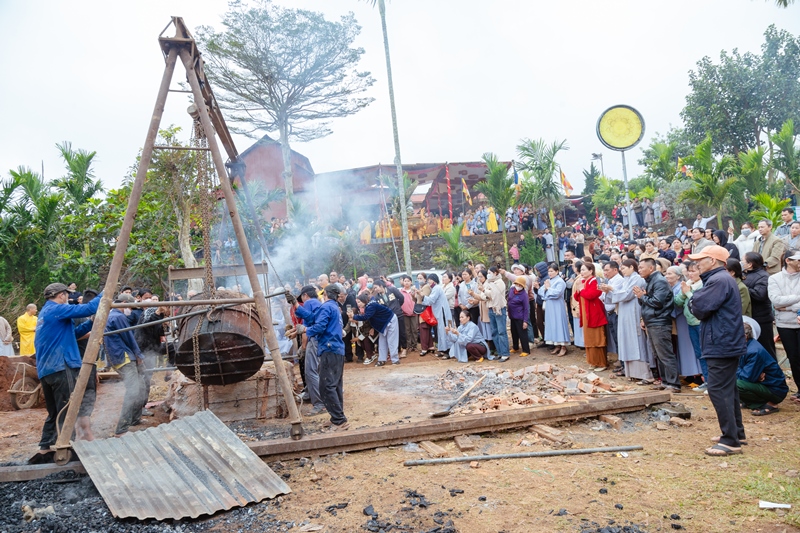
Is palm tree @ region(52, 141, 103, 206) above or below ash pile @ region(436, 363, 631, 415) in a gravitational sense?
above

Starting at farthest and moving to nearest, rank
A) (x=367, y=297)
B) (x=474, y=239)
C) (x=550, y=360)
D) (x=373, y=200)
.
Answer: (x=373, y=200)
(x=474, y=239)
(x=367, y=297)
(x=550, y=360)

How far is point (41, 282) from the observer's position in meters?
16.6

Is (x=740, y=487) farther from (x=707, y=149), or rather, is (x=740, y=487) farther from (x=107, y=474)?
(x=707, y=149)

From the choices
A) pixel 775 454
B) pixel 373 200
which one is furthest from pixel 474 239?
pixel 775 454

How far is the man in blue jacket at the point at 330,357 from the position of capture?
7289 millimetres

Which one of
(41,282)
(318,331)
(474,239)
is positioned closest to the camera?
(318,331)

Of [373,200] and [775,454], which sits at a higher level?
[373,200]

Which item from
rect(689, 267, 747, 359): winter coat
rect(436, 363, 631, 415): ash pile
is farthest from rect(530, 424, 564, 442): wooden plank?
rect(689, 267, 747, 359): winter coat

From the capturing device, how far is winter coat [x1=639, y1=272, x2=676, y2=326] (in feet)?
26.5

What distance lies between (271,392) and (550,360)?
18.2 ft

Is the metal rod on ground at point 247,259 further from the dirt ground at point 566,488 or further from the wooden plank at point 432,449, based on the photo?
→ the wooden plank at point 432,449

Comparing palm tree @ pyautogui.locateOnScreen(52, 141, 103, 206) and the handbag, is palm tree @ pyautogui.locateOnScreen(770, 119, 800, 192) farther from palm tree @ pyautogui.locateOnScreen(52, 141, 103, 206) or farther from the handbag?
palm tree @ pyautogui.locateOnScreen(52, 141, 103, 206)

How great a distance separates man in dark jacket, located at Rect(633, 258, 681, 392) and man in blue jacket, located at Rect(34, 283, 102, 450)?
7.26 m

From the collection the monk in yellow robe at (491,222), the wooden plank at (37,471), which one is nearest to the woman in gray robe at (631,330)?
the wooden plank at (37,471)
